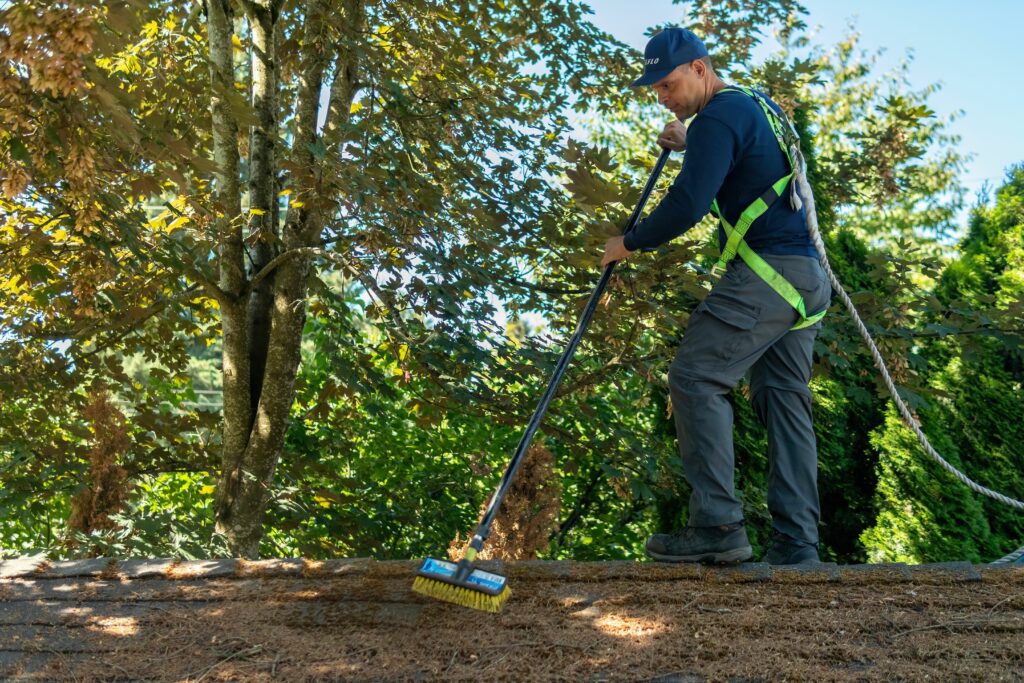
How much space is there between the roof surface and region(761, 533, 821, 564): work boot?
192mm

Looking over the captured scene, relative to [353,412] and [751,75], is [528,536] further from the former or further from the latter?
[751,75]

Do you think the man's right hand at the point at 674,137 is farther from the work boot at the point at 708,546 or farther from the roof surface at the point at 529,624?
the roof surface at the point at 529,624

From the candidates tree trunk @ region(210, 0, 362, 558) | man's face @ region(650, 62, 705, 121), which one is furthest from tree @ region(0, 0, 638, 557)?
man's face @ region(650, 62, 705, 121)

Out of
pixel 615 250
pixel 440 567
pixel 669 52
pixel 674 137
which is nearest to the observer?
pixel 440 567

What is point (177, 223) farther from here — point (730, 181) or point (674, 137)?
point (730, 181)

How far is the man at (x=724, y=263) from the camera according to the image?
3797mm

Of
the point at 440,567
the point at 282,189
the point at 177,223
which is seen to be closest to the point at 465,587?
the point at 440,567

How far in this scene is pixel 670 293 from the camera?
627 cm

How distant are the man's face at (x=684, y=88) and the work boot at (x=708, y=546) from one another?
160 centimetres


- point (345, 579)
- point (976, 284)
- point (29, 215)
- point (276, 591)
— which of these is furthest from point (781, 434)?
point (976, 284)

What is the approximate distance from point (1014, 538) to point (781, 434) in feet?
17.1

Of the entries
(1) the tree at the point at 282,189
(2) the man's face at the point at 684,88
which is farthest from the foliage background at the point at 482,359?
(2) the man's face at the point at 684,88

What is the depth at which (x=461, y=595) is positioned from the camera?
3.47 metres

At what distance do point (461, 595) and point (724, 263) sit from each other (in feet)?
5.35
